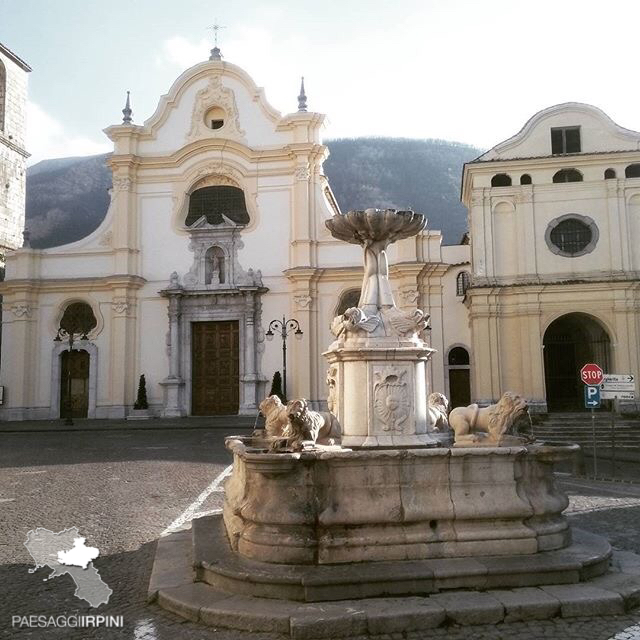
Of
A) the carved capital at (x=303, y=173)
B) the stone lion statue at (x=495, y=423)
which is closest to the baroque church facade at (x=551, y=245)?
the carved capital at (x=303, y=173)

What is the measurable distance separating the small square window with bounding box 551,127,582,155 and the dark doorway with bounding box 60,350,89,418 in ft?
67.1

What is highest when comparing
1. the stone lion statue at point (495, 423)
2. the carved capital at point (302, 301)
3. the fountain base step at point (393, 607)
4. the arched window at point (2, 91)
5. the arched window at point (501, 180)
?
the arched window at point (2, 91)

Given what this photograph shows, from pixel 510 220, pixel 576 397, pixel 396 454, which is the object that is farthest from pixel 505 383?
pixel 396 454

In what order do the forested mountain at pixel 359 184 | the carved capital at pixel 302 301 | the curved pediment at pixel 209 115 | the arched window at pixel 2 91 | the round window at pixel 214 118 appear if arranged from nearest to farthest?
the carved capital at pixel 302 301, the curved pediment at pixel 209 115, the round window at pixel 214 118, the arched window at pixel 2 91, the forested mountain at pixel 359 184

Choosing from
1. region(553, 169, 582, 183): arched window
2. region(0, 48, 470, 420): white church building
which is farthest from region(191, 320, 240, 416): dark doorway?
region(553, 169, 582, 183): arched window

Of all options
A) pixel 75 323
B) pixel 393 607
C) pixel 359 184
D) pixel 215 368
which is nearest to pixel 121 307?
pixel 75 323

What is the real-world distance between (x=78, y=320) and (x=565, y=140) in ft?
68.6

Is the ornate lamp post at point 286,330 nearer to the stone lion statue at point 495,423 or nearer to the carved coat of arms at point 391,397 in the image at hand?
the carved coat of arms at point 391,397

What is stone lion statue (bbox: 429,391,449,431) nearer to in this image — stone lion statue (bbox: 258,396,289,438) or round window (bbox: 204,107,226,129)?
stone lion statue (bbox: 258,396,289,438)

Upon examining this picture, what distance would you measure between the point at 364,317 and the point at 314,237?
65.9 ft

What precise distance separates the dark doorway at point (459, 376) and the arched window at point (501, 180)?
21.8 ft

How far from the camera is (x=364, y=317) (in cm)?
754

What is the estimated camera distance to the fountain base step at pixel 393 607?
4.11 metres

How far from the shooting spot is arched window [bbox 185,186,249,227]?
92.6ft
